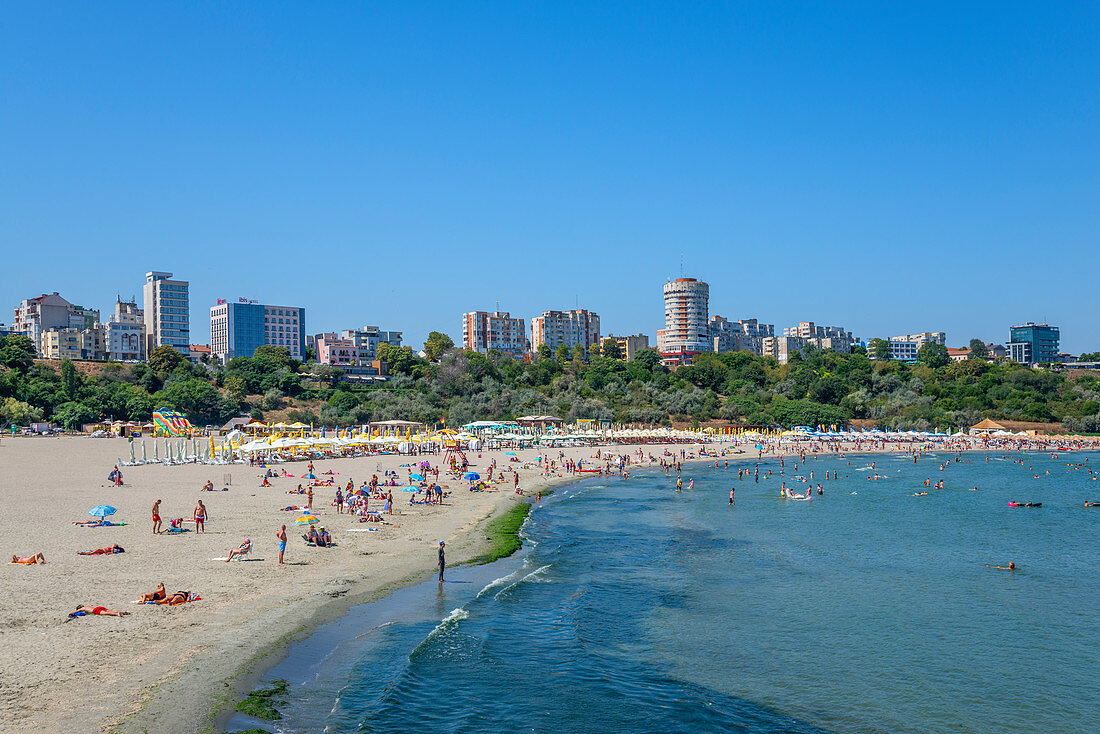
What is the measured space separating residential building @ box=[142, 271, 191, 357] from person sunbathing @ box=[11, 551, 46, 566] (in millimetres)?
139120

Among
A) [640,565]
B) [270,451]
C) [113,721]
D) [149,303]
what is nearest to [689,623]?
[640,565]

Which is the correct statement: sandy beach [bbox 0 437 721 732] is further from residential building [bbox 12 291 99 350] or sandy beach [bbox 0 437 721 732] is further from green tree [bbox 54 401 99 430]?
residential building [bbox 12 291 99 350]

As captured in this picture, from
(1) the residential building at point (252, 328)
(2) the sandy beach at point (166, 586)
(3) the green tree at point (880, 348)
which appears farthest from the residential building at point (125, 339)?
(3) the green tree at point (880, 348)

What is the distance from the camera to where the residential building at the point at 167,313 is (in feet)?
490

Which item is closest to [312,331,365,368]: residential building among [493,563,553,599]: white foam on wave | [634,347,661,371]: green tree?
[634,347,661,371]: green tree

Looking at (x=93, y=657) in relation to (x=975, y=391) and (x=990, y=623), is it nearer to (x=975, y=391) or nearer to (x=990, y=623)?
(x=990, y=623)

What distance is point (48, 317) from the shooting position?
466ft

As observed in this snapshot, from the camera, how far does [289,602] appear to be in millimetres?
19656

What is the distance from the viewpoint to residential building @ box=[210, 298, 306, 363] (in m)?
166

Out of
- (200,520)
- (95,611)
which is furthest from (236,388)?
(95,611)

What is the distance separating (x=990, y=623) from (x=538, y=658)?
12873 mm

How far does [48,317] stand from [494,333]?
94.7 meters

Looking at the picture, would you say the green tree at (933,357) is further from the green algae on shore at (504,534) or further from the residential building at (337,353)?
the green algae on shore at (504,534)

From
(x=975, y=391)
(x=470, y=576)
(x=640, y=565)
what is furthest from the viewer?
(x=975, y=391)
